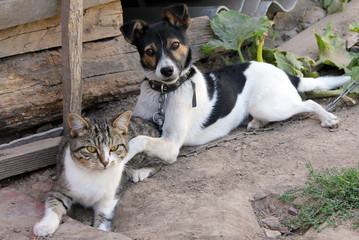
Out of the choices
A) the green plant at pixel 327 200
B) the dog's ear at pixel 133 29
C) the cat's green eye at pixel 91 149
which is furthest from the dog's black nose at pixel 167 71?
the green plant at pixel 327 200

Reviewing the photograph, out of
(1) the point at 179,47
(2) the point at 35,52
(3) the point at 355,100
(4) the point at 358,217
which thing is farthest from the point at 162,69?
(3) the point at 355,100

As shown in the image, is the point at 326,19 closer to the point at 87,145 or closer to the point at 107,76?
the point at 107,76

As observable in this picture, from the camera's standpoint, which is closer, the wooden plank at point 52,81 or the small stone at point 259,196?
the small stone at point 259,196

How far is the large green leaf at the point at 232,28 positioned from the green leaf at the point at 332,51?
86cm

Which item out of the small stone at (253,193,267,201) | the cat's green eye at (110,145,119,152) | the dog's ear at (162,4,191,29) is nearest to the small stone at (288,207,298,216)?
the small stone at (253,193,267,201)

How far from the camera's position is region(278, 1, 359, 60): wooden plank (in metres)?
6.26

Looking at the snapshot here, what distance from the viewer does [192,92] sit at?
437cm

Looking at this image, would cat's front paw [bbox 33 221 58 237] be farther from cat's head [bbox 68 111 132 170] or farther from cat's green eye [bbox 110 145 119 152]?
cat's green eye [bbox 110 145 119 152]

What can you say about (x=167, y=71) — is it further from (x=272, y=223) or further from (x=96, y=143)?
(x=272, y=223)

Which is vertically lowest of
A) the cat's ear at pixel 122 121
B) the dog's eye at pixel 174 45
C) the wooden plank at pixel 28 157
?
the wooden plank at pixel 28 157

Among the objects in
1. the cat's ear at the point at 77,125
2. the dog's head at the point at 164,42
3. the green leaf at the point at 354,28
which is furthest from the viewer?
the green leaf at the point at 354,28

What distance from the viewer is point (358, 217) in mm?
2926

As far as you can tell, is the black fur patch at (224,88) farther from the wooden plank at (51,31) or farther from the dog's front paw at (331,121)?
the wooden plank at (51,31)

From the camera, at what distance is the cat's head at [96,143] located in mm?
3346
